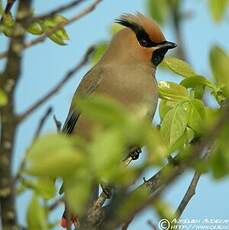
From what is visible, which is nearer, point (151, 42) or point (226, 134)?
point (226, 134)

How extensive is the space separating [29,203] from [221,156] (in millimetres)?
435

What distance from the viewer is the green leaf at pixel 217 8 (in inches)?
51.2

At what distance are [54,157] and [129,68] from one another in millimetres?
2892

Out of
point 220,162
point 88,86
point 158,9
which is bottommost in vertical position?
point 88,86

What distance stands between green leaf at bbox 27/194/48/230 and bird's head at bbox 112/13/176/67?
95.8 inches

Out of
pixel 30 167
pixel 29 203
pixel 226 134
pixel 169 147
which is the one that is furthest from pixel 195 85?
pixel 30 167

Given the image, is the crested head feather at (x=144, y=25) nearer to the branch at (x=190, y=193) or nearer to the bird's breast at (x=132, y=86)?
the bird's breast at (x=132, y=86)

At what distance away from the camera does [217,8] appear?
1.33 meters

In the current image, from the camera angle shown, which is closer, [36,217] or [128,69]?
[36,217]

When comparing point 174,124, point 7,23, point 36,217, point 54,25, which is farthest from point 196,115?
point 36,217

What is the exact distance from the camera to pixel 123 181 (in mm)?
1143

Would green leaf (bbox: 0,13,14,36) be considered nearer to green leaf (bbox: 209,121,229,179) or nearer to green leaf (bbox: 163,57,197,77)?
green leaf (bbox: 163,57,197,77)

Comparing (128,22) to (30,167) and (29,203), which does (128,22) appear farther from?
(30,167)

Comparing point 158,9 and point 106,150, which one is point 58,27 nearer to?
point 158,9
